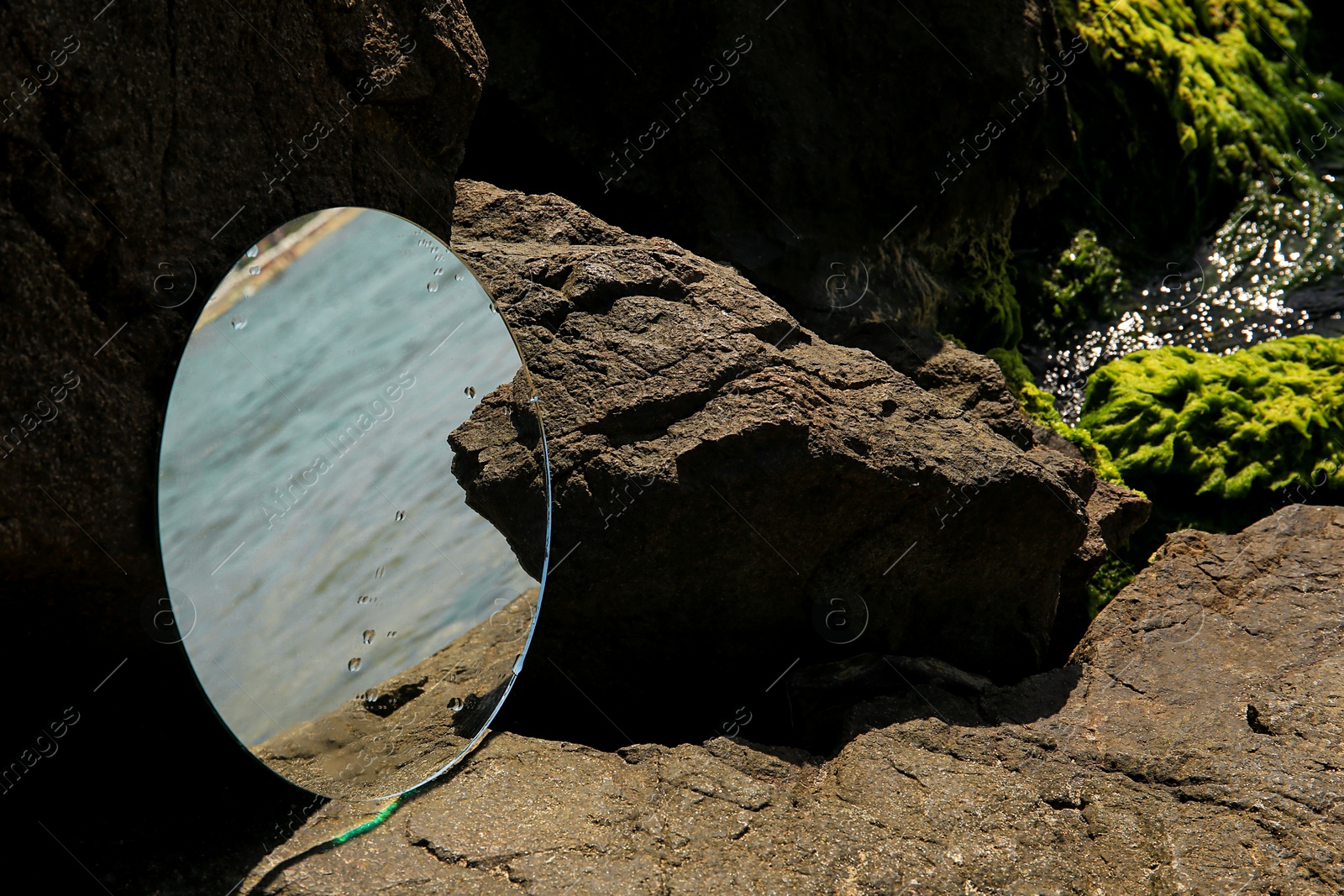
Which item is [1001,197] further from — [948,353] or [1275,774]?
[1275,774]

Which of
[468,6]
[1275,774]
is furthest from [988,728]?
[468,6]

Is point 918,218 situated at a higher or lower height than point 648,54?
lower

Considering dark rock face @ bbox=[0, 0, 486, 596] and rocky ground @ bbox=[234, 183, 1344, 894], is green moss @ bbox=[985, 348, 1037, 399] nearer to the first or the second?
rocky ground @ bbox=[234, 183, 1344, 894]

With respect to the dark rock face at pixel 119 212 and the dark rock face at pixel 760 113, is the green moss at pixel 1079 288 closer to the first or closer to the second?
the dark rock face at pixel 760 113

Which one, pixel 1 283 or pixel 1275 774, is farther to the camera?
pixel 1275 774

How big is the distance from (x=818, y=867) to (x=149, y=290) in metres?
Result: 2.31

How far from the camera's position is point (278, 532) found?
2.72 m

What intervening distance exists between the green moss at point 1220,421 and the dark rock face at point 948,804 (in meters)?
2.19

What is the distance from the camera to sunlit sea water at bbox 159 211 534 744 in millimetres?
2574

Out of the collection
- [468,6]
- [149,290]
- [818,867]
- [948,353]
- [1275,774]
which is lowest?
[1275,774]

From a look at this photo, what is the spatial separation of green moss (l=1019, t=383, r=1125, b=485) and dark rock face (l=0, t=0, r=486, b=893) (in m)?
3.91

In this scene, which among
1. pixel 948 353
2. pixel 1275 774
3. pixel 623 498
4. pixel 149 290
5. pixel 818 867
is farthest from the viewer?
pixel 948 353

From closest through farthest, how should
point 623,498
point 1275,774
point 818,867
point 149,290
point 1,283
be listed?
point 1,283
point 149,290
point 818,867
point 1275,774
point 623,498

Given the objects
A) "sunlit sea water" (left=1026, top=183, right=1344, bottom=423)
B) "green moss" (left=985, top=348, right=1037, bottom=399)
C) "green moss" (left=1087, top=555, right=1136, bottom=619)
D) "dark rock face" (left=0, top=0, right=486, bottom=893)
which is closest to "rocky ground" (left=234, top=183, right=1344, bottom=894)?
"dark rock face" (left=0, top=0, right=486, bottom=893)
